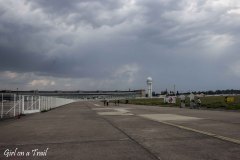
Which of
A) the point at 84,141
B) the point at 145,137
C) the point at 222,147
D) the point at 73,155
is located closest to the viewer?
the point at 73,155

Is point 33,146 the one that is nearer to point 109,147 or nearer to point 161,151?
point 109,147

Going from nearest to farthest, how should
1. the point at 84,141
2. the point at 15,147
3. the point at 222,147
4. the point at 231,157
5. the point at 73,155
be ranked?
the point at 231,157 → the point at 73,155 → the point at 222,147 → the point at 15,147 → the point at 84,141

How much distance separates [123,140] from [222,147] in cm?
355

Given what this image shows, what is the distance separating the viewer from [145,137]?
44.8ft

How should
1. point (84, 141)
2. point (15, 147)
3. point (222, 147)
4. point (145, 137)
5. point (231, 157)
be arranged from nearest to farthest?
point (231, 157), point (222, 147), point (15, 147), point (84, 141), point (145, 137)

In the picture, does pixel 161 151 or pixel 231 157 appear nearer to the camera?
pixel 231 157

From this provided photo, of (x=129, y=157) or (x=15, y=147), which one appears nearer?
(x=129, y=157)

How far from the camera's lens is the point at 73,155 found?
9773 millimetres

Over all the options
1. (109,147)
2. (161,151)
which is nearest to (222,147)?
(161,151)

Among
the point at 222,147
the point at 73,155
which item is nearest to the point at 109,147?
the point at 73,155

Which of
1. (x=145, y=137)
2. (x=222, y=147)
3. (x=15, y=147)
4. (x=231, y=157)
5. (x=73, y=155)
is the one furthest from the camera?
(x=145, y=137)

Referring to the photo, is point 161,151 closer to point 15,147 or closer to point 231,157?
point 231,157

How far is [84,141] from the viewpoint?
42.0 ft

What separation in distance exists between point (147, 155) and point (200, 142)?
3068mm
